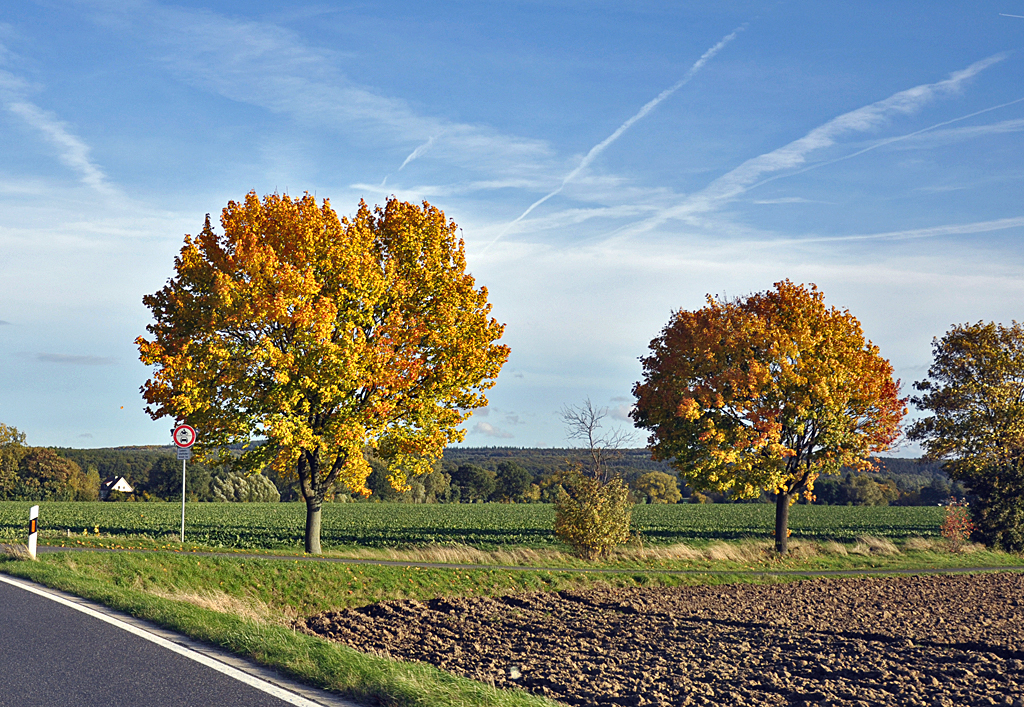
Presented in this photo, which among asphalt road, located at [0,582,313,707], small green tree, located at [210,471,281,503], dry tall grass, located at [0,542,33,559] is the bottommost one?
small green tree, located at [210,471,281,503]

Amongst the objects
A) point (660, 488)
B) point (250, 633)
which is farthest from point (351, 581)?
point (660, 488)

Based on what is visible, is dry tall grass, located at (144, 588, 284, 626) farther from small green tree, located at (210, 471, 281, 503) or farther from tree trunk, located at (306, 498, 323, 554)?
small green tree, located at (210, 471, 281, 503)

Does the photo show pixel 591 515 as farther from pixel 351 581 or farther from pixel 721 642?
pixel 721 642

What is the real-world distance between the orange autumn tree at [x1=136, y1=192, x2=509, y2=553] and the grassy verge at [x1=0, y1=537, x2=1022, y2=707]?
3.51m

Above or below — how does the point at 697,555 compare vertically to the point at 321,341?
below

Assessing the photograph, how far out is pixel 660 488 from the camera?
366 ft

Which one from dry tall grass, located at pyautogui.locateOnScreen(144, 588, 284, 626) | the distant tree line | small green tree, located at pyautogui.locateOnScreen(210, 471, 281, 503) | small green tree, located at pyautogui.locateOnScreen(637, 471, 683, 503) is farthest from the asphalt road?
small green tree, located at pyautogui.locateOnScreen(637, 471, 683, 503)

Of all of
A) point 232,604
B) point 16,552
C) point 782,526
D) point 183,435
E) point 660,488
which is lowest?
point 660,488

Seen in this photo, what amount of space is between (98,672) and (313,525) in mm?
17372

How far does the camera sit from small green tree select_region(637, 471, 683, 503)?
357 ft

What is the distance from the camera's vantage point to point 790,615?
745 inches

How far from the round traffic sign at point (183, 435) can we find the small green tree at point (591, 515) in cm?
1164

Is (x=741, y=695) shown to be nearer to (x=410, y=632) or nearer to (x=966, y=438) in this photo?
(x=410, y=632)

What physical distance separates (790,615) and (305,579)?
11533mm
